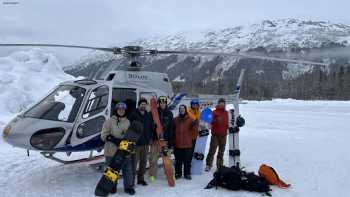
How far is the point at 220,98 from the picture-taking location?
983cm

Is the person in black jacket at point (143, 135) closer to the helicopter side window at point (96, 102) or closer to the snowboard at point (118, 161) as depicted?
the snowboard at point (118, 161)

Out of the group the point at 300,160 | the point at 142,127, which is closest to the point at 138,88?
the point at 142,127

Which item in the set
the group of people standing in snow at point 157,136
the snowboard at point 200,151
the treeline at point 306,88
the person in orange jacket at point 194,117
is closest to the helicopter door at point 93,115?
the group of people standing in snow at point 157,136

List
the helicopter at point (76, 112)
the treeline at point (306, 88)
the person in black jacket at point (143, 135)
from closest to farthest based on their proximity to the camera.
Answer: the helicopter at point (76, 112), the person in black jacket at point (143, 135), the treeline at point (306, 88)

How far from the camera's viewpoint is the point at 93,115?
27.0 ft

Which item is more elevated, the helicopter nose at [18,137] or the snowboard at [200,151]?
the helicopter nose at [18,137]

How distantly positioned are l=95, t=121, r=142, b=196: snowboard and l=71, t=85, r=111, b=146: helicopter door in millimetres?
992

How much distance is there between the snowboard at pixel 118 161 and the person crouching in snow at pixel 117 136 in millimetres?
106

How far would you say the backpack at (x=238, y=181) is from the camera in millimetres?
7510

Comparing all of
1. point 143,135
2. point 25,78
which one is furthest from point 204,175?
point 25,78

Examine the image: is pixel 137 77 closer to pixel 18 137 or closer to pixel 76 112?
pixel 76 112

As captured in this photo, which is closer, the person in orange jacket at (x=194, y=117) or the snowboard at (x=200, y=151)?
the person in orange jacket at (x=194, y=117)

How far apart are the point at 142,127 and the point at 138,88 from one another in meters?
1.75

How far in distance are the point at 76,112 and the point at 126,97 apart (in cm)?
129
